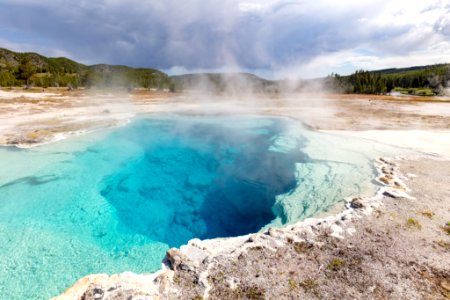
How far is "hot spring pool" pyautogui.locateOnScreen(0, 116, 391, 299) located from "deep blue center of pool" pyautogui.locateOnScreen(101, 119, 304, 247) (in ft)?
0.15

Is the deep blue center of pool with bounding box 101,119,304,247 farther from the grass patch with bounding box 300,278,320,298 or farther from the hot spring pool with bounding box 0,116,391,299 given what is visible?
the grass patch with bounding box 300,278,320,298

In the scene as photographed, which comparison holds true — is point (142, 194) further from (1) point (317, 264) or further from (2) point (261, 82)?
(2) point (261, 82)

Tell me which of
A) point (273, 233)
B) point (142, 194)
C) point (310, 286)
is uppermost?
point (273, 233)

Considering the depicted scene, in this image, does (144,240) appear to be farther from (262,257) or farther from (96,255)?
(262,257)

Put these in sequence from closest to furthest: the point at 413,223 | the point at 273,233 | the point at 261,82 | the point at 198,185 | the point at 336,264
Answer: the point at 336,264 < the point at 273,233 < the point at 413,223 < the point at 198,185 < the point at 261,82

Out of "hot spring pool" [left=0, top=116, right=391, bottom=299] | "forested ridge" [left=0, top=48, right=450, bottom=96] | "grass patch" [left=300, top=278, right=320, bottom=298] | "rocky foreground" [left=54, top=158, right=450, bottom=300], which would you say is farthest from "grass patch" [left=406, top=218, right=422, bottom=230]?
"forested ridge" [left=0, top=48, right=450, bottom=96]

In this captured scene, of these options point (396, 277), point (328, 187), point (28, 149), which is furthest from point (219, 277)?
point (28, 149)

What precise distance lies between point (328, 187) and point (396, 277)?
4.53 meters

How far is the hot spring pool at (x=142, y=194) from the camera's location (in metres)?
6.25

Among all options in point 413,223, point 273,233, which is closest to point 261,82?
point 413,223

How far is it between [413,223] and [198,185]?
7.84 meters

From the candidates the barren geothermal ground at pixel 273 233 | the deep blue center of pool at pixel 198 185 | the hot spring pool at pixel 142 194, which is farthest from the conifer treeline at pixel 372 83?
the deep blue center of pool at pixel 198 185

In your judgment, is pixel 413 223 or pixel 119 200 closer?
pixel 413 223

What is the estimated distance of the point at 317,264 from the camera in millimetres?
4719
